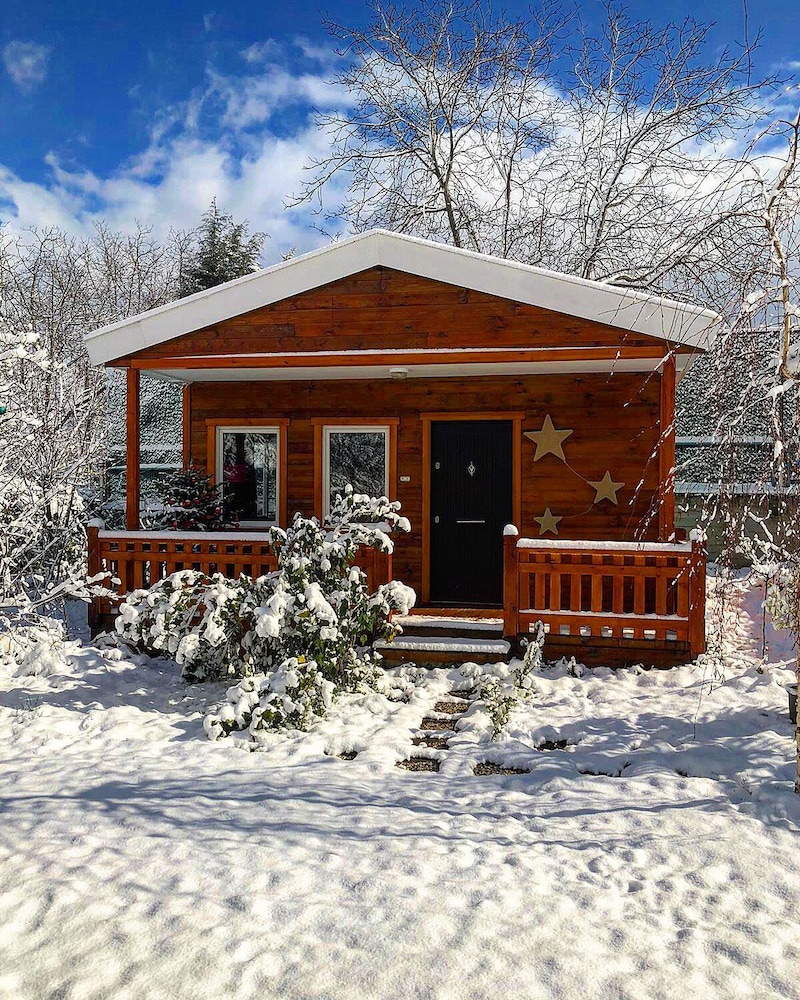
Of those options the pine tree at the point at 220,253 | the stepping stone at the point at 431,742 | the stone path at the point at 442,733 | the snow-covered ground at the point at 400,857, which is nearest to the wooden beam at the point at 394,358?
the stone path at the point at 442,733

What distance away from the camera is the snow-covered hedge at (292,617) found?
18.3 feet

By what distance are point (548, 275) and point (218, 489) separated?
170 inches

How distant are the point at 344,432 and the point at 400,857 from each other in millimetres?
6146

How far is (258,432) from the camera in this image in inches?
363

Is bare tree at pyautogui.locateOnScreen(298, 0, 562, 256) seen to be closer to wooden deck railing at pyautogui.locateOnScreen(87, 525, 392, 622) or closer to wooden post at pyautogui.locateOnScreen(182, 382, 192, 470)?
wooden post at pyautogui.locateOnScreen(182, 382, 192, 470)

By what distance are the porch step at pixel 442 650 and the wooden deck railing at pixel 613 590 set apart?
239 mm

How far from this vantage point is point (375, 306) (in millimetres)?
7480

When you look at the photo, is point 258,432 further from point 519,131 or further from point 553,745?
point 519,131

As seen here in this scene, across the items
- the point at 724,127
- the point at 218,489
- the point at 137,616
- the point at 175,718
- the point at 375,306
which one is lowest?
the point at 175,718

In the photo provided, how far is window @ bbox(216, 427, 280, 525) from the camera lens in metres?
9.22

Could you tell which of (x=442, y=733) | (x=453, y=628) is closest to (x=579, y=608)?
(x=453, y=628)

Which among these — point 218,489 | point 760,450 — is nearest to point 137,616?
point 218,489

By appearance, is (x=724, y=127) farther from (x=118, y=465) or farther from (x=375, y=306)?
(x=118, y=465)

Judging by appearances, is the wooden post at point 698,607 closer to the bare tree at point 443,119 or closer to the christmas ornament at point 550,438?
the christmas ornament at point 550,438
